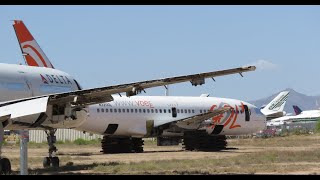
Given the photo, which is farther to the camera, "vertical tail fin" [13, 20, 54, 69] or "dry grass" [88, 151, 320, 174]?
"vertical tail fin" [13, 20, 54, 69]

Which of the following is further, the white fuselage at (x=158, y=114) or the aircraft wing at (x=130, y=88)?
the white fuselage at (x=158, y=114)

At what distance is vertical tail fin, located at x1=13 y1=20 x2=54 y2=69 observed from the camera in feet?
130

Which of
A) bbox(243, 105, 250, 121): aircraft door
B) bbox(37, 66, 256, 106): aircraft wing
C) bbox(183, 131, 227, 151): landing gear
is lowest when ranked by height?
bbox(183, 131, 227, 151): landing gear

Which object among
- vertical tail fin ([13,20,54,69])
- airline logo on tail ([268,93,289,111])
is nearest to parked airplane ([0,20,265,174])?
vertical tail fin ([13,20,54,69])

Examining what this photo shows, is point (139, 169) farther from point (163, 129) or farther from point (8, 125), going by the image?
point (163, 129)

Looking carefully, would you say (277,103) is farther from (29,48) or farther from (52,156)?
(52,156)

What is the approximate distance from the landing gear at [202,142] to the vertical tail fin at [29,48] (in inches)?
383

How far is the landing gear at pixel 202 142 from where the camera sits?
43.3 m

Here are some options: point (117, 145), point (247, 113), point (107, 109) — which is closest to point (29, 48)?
point (107, 109)

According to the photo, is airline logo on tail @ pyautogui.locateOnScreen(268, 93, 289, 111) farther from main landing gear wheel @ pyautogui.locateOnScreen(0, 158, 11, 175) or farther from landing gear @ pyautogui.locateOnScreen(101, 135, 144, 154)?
main landing gear wheel @ pyautogui.locateOnScreen(0, 158, 11, 175)

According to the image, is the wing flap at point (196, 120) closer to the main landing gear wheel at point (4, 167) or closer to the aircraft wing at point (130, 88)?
the aircraft wing at point (130, 88)

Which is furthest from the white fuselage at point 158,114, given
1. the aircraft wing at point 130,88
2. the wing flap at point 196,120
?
the aircraft wing at point 130,88

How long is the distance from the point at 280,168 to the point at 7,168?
9085 millimetres
